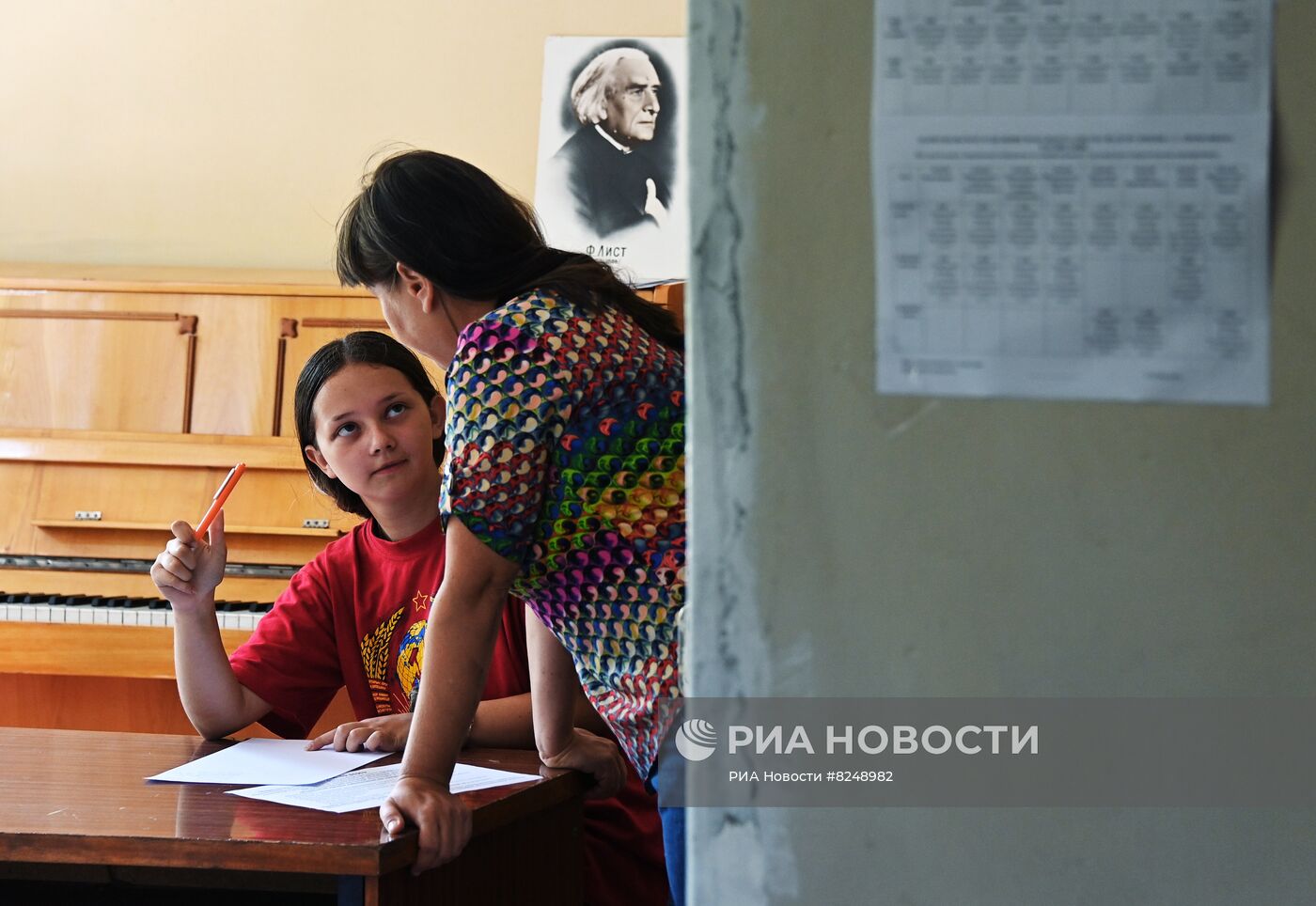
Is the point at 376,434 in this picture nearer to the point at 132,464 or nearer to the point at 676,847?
the point at 676,847

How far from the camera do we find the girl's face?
6.28ft

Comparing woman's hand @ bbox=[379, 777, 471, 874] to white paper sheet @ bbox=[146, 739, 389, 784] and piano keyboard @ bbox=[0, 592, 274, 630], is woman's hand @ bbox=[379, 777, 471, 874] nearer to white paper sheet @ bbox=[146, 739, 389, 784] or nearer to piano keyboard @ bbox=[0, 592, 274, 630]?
white paper sheet @ bbox=[146, 739, 389, 784]

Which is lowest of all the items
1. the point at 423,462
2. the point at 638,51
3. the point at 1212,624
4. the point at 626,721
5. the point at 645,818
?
the point at 645,818

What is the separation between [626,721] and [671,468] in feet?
0.83

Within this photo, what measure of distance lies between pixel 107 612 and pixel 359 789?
2.01 metres

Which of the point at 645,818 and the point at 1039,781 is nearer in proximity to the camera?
the point at 1039,781

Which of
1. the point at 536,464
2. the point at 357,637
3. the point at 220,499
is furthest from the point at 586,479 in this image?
the point at 357,637

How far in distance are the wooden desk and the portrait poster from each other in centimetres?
197

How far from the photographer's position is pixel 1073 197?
58 centimetres

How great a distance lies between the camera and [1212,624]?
566mm

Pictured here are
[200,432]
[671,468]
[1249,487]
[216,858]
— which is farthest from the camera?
[200,432]

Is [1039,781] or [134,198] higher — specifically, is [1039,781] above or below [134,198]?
below

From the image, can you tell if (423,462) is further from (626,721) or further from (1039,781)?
(1039,781)

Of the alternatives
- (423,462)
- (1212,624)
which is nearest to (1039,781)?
(1212,624)
